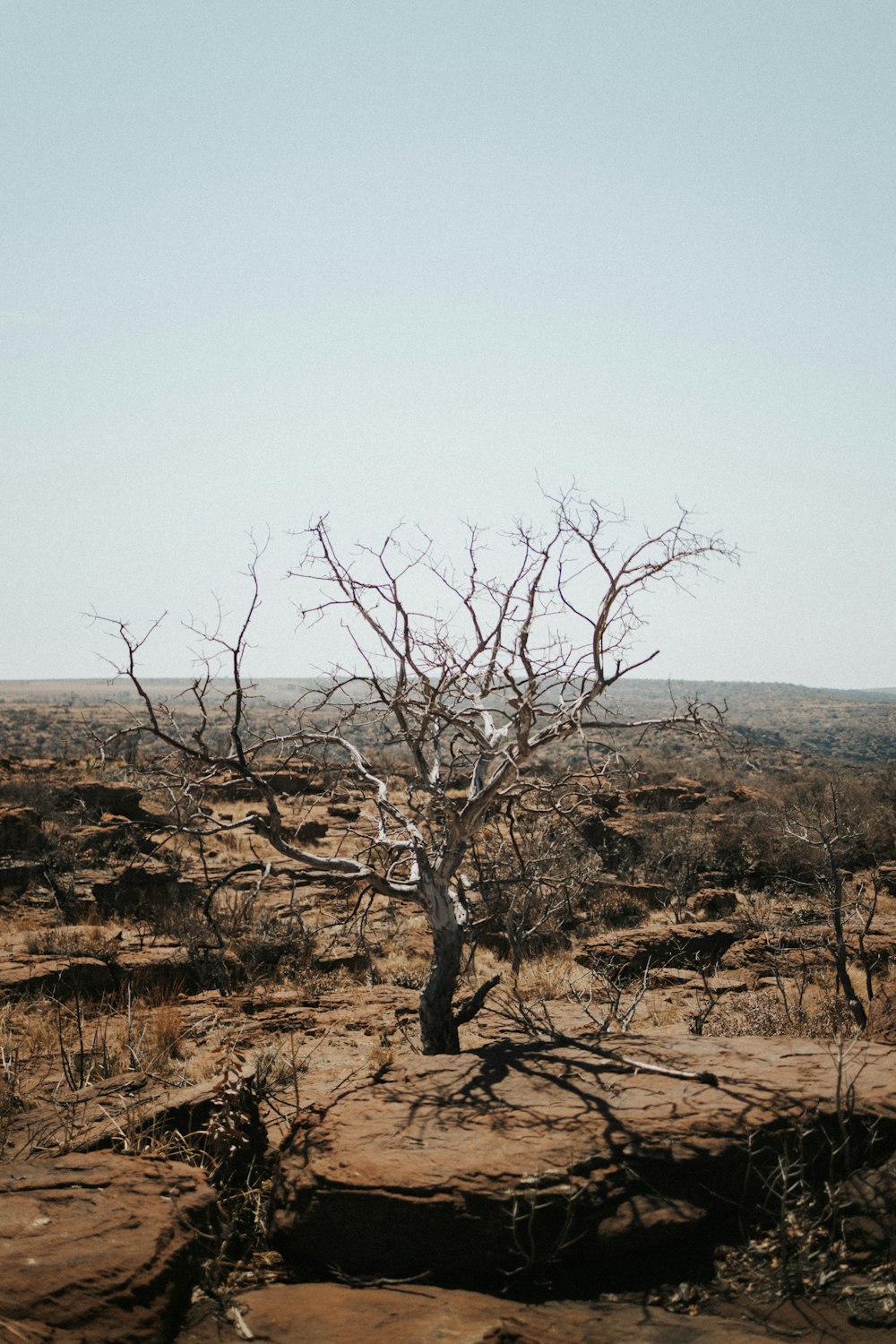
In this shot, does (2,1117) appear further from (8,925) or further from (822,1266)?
(8,925)

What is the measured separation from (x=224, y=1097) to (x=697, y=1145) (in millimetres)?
2528

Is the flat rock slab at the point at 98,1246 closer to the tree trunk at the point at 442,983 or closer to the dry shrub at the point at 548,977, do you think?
the tree trunk at the point at 442,983

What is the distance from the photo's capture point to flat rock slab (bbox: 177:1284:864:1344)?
3209 millimetres

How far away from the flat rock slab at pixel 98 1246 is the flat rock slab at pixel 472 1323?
0.79ft

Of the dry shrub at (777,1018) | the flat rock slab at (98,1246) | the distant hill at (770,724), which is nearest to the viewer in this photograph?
the flat rock slab at (98,1246)

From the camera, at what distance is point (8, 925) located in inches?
482

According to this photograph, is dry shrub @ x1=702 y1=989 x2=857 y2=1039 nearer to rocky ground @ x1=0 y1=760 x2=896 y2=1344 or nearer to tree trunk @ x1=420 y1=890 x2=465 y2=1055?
rocky ground @ x1=0 y1=760 x2=896 y2=1344

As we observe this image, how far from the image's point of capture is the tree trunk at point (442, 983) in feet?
22.1

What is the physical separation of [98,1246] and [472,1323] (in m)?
1.49

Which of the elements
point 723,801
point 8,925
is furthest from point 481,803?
point 723,801

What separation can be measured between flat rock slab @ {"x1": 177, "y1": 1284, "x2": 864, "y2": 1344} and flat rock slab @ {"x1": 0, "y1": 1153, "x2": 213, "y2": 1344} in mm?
240

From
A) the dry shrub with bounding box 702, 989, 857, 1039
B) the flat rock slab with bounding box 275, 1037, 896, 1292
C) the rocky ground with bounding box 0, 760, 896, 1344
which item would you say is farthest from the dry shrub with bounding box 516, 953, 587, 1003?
the flat rock slab with bounding box 275, 1037, 896, 1292

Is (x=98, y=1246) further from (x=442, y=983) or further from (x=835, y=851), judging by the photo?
(x=835, y=851)

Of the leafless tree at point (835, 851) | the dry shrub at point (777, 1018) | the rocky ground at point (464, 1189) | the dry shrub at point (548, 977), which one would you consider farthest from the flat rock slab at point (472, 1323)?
the dry shrub at point (548, 977)
